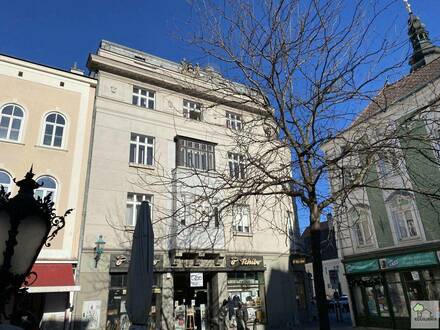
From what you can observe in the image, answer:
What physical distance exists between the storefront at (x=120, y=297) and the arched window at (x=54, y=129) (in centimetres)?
569

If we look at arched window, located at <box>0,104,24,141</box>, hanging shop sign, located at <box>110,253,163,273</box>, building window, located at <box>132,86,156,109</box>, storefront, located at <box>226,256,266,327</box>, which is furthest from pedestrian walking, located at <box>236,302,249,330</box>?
arched window, located at <box>0,104,24,141</box>

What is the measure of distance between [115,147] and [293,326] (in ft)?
43.5

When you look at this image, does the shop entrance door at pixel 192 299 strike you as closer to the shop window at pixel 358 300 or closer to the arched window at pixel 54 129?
the arched window at pixel 54 129

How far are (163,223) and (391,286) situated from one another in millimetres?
12569

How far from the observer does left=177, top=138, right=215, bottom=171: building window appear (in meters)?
17.6

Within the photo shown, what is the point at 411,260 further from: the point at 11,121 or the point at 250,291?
the point at 11,121

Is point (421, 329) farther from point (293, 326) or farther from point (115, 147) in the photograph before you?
point (115, 147)

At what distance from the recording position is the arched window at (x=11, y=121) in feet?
45.2

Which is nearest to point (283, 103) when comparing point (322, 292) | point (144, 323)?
point (322, 292)

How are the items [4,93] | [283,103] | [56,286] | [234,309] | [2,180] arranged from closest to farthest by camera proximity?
[283,103] < [56,286] < [2,180] < [4,93] < [234,309]

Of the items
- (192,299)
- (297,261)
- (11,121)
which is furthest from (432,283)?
(11,121)

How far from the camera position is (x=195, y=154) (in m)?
18.1

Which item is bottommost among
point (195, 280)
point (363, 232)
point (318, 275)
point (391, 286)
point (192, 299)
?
point (192, 299)

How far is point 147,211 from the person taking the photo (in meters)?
7.62
